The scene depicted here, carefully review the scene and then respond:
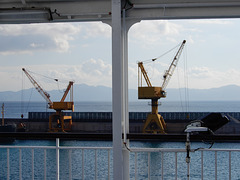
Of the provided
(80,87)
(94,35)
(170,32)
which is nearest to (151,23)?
(170,32)

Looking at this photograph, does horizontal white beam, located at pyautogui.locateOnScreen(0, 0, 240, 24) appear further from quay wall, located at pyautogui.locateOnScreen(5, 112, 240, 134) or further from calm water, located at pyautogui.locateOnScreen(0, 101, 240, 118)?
calm water, located at pyautogui.locateOnScreen(0, 101, 240, 118)

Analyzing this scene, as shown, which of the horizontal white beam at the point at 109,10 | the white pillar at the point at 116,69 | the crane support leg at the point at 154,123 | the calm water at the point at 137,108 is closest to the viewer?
the white pillar at the point at 116,69

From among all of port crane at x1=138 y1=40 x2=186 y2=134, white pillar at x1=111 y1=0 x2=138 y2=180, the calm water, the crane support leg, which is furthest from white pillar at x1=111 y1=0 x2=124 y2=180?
the calm water

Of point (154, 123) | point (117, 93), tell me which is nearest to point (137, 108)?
point (154, 123)

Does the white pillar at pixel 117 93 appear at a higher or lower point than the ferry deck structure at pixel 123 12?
lower

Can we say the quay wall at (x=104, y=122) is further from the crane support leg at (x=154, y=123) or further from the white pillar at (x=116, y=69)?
the white pillar at (x=116, y=69)

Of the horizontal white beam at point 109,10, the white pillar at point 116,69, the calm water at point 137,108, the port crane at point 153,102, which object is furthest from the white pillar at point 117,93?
the calm water at point 137,108

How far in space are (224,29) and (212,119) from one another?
198 ft

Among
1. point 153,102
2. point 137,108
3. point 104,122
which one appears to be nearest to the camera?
point 153,102

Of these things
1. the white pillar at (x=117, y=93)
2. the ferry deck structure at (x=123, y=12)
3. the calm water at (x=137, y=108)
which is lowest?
Answer: the calm water at (x=137, y=108)

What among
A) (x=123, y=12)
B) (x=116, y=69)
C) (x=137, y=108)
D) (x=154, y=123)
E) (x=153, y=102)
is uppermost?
(x=123, y=12)

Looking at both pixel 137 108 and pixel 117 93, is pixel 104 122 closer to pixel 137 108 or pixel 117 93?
pixel 137 108

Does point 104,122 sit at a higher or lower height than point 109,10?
lower

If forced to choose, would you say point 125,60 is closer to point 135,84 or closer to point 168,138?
point 168,138
